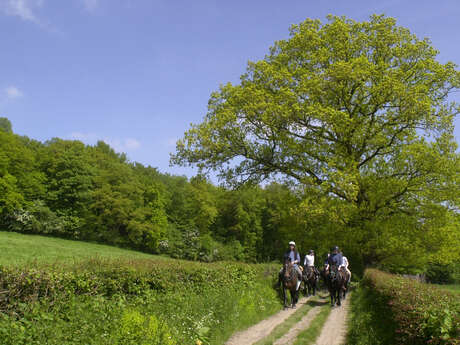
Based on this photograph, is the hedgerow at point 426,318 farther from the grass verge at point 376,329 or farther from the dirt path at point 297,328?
the dirt path at point 297,328

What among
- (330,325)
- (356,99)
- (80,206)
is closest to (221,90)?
(356,99)

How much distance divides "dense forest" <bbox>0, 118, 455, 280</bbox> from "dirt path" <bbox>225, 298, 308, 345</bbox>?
103 feet

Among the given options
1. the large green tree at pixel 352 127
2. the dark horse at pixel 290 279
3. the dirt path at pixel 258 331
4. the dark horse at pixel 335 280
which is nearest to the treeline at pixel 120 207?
the large green tree at pixel 352 127

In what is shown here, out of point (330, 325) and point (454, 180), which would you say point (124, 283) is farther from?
point (454, 180)

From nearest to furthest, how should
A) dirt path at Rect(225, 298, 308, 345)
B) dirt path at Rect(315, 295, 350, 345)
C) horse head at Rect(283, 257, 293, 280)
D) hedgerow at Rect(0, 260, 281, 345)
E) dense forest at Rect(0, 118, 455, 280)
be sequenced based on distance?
hedgerow at Rect(0, 260, 281, 345) → dirt path at Rect(225, 298, 308, 345) → dirt path at Rect(315, 295, 350, 345) → horse head at Rect(283, 257, 293, 280) → dense forest at Rect(0, 118, 455, 280)

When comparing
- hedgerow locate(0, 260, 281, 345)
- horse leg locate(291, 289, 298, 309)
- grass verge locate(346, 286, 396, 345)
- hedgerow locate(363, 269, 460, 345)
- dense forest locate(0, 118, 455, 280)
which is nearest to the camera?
hedgerow locate(363, 269, 460, 345)

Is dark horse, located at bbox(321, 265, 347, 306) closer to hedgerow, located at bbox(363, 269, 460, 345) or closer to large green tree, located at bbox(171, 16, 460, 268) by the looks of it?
large green tree, located at bbox(171, 16, 460, 268)

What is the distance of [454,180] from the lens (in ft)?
66.8

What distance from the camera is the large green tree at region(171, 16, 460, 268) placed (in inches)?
805

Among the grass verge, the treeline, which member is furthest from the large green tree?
the treeline

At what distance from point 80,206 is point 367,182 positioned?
2002 inches

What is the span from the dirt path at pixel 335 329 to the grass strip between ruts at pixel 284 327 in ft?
3.00

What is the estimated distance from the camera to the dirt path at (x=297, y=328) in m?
9.42

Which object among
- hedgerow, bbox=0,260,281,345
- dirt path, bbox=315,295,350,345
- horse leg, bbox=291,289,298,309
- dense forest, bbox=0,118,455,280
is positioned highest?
dense forest, bbox=0,118,455,280
